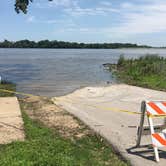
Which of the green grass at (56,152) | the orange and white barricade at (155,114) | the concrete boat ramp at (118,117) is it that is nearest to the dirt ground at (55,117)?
the concrete boat ramp at (118,117)

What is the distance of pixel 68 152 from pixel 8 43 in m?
172

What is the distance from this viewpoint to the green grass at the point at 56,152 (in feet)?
17.6

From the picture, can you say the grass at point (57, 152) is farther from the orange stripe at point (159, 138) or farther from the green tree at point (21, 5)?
the green tree at point (21, 5)

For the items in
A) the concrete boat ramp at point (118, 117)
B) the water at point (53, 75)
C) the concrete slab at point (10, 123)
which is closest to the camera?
the concrete boat ramp at point (118, 117)

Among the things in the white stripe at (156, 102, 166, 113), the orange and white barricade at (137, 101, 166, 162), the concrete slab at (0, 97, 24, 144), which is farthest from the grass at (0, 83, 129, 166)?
the white stripe at (156, 102, 166, 113)

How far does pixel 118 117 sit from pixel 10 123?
118 inches

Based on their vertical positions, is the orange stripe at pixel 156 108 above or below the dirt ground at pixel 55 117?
above

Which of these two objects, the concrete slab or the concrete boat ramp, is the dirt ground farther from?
Answer: the concrete slab

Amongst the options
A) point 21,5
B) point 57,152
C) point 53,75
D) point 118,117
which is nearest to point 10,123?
point 57,152

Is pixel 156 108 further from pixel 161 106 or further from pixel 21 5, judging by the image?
pixel 21 5

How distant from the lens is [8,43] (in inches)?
6762

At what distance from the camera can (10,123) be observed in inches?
312

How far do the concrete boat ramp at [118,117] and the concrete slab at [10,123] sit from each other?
5.56 feet

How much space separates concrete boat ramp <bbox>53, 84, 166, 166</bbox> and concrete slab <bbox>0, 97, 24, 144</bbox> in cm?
169
